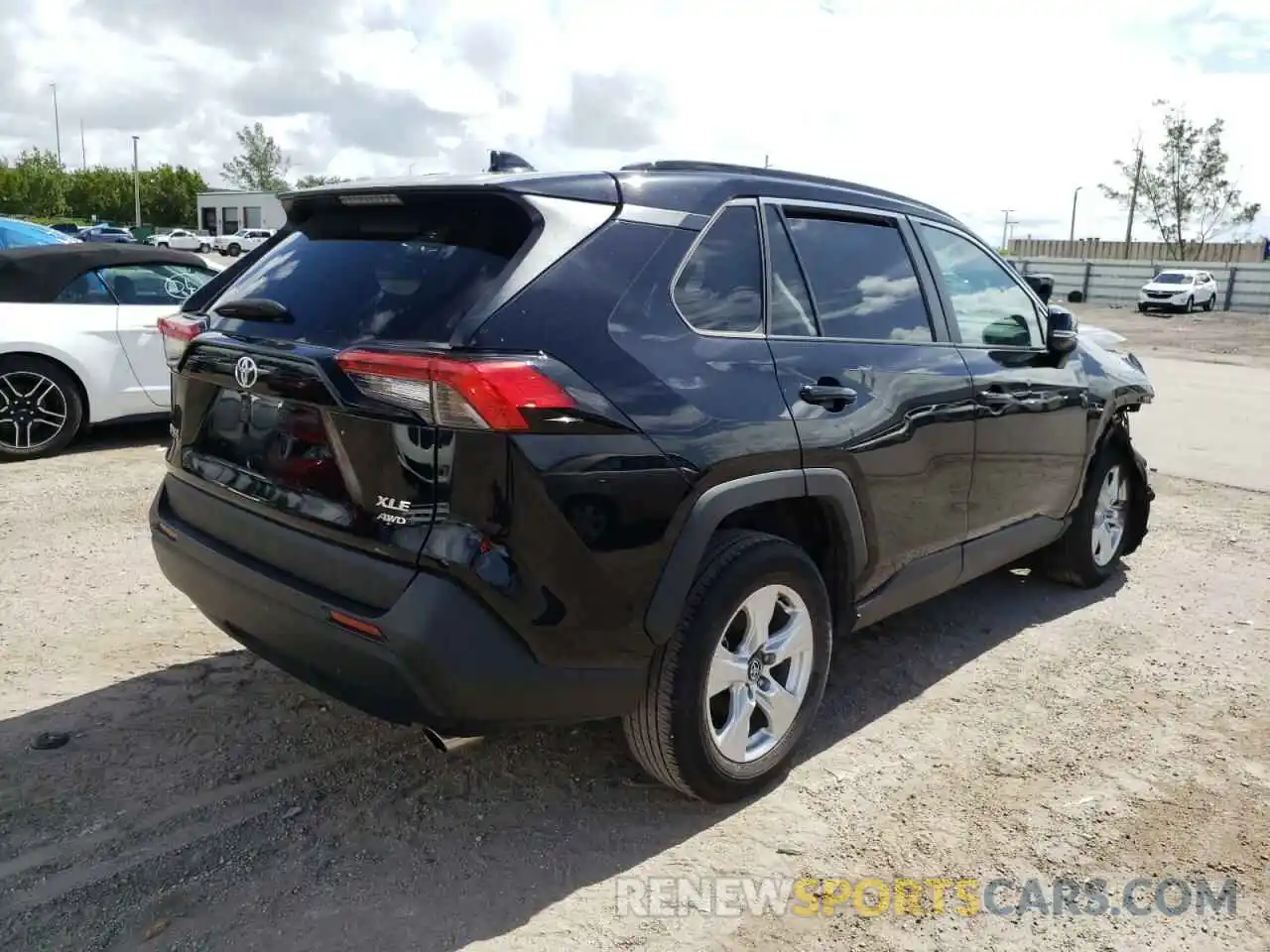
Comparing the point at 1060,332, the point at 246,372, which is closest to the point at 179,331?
the point at 246,372

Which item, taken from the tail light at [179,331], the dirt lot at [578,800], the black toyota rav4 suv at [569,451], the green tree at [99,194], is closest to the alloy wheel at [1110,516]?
the dirt lot at [578,800]

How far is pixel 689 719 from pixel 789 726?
1.76 feet

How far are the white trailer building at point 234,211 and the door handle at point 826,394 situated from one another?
77712 millimetres

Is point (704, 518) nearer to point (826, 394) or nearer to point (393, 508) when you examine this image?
point (826, 394)

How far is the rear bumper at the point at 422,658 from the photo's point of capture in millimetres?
2396

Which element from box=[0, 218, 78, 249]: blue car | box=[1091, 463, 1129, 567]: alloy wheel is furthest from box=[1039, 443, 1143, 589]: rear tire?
box=[0, 218, 78, 249]: blue car

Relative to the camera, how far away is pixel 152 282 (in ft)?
25.5

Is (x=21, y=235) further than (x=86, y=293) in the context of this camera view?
Yes

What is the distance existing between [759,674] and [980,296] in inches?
82.1

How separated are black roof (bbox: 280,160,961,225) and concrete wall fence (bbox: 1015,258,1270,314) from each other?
35955 millimetres

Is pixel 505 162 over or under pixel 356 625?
over

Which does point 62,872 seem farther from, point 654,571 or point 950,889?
point 950,889

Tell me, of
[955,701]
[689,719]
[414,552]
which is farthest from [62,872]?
[955,701]

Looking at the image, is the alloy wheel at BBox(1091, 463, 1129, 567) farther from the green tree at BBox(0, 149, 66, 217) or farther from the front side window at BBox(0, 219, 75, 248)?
the green tree at BBox(0, 149, 66, 217)
